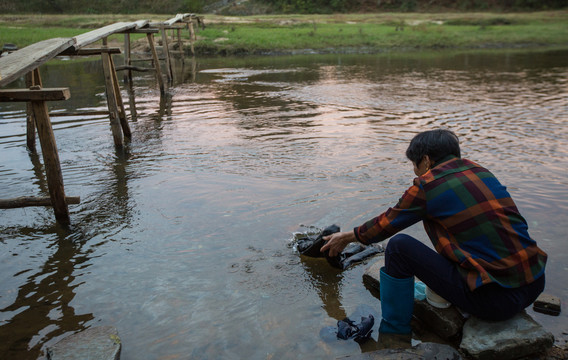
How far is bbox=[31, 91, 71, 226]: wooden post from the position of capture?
5.13m

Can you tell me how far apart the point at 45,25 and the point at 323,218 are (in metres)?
35.9

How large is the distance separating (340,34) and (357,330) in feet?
97.8

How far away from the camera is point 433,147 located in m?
3.29

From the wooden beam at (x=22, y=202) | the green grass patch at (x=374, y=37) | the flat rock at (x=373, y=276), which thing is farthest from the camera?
the green grass patch at (x=374, y=37)

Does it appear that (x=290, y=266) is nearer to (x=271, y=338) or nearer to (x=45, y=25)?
(x=271, y=338)

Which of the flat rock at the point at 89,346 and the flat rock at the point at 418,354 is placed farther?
the flat rock at the point at 89,346

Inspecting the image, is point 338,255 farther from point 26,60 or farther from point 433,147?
point 26,60

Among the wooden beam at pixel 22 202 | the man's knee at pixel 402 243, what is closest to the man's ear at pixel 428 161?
the man's knee at pixel 402 243

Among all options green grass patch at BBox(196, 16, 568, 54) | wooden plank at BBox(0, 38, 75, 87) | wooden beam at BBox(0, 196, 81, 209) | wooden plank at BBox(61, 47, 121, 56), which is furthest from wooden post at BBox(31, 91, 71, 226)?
green grass patch at BBox(196, 16, 568, 54)

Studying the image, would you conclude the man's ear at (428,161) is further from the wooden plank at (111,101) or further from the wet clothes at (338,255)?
the wooden plank at (111,101)

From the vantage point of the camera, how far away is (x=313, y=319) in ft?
12.5

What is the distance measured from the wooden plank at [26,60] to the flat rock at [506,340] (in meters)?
4.30

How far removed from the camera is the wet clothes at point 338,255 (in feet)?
15.0

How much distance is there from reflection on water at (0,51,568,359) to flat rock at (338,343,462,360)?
0.34 meters
